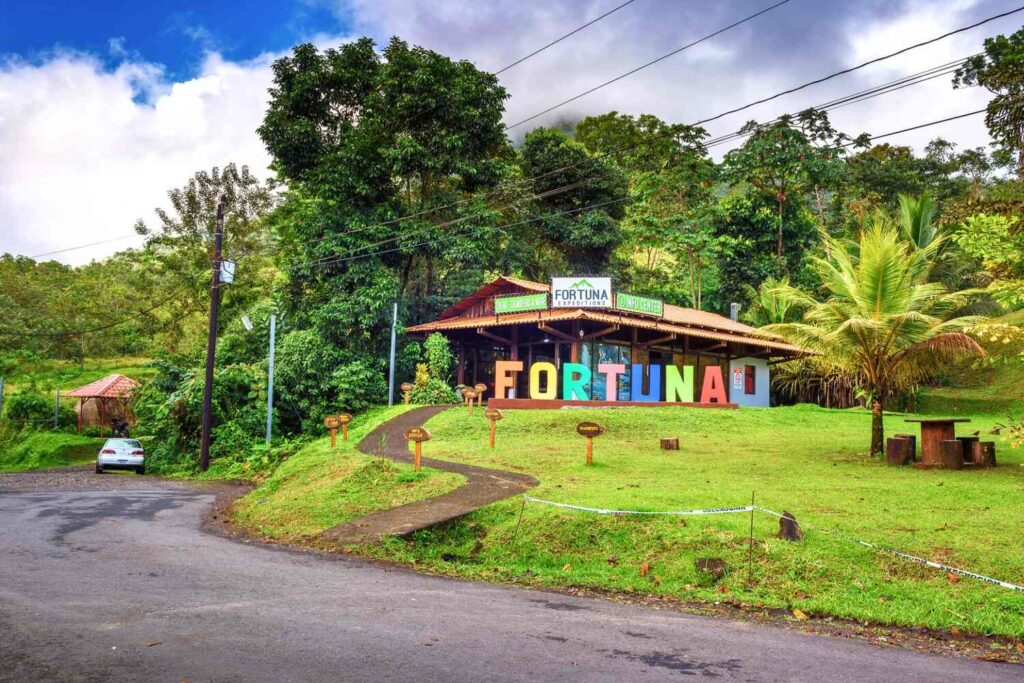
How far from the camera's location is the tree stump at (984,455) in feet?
54.6

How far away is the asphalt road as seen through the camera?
6.21 metres

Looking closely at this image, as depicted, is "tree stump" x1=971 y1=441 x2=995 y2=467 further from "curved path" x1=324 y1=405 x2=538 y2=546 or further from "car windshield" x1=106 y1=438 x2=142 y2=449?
"car windshield" x1=106 y1=438 x2=142 y2=449

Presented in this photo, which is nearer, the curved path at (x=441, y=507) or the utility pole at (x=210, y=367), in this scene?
the curved path at (x=441, y=507)

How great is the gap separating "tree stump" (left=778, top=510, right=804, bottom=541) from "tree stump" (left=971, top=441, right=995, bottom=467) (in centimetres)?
878

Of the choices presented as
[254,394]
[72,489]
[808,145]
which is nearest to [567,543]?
[72,489]

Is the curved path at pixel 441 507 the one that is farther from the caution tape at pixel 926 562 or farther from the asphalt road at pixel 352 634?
the caution tape at pixel 926 562

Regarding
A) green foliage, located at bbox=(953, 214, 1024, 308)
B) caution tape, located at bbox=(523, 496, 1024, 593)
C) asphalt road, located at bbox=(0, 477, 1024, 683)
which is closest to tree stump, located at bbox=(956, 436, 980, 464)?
green foliage, located at bbox=(953, 214, 1024, 308)

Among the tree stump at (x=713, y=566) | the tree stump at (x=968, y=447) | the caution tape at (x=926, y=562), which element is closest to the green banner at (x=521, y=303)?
the tree stump at (x=968, y=447)

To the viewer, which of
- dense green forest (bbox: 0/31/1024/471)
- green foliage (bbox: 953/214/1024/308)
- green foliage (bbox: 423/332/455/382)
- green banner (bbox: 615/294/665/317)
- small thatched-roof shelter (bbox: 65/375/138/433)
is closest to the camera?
green foliage (bbox: 953/214/1024/308)

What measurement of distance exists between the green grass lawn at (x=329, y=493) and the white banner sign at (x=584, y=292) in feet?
42.6

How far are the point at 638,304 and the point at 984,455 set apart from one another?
16486 mm

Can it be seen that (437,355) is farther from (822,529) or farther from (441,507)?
(822,529)

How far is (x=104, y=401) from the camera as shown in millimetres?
41219

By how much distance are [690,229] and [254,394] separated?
31317 mm
